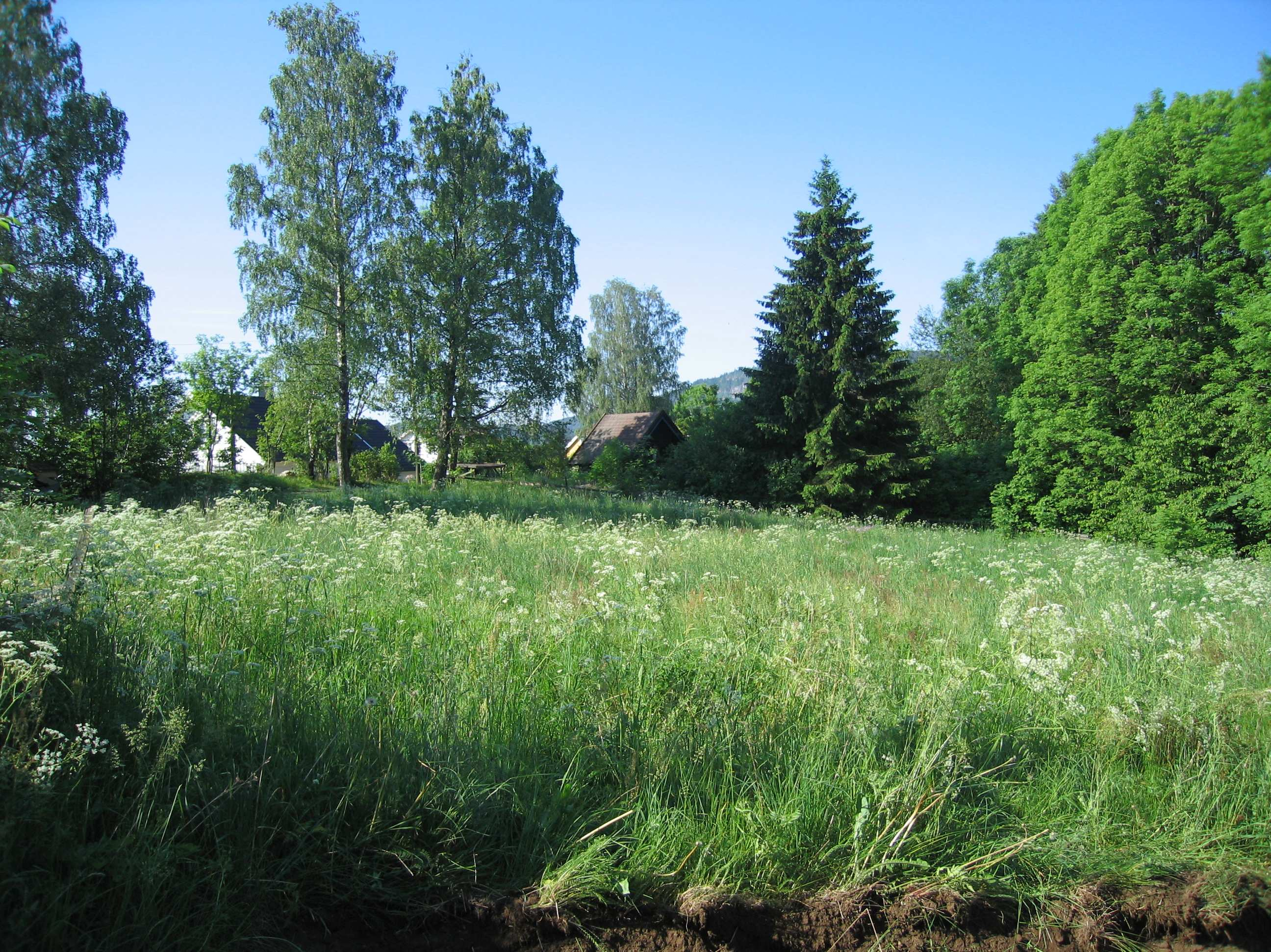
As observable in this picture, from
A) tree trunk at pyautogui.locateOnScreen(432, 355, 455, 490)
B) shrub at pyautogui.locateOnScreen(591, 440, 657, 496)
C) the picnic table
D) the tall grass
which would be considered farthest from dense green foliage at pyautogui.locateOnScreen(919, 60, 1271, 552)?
tree trunk at pyautogui.locateOnScreen(432, 355, 455, 490)

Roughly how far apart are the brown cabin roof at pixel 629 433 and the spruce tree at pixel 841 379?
12.0 m

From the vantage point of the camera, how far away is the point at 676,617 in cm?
533

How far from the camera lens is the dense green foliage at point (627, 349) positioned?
2121 inches

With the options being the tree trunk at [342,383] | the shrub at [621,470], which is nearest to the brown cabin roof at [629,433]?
the shrub at [621,470]

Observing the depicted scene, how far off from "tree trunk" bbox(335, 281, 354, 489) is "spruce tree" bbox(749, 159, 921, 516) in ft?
51.7

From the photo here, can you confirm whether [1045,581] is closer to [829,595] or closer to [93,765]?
[829,595]

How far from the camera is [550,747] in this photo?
3.28 m

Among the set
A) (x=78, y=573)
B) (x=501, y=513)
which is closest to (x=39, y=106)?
(x=501, y=513)

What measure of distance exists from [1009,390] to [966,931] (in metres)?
34.1

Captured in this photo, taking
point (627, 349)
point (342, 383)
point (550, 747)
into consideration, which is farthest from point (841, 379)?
point (627, 349)

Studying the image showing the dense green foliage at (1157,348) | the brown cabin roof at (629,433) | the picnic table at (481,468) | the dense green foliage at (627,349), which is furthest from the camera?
the dense green foliage at (627,349)

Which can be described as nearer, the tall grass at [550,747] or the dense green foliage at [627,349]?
the tall grass at [550,747]

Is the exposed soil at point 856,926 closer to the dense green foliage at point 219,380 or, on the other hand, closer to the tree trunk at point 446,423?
the tree trunk at point 446,423

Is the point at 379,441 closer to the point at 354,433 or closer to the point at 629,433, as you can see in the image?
the point at 629,433
